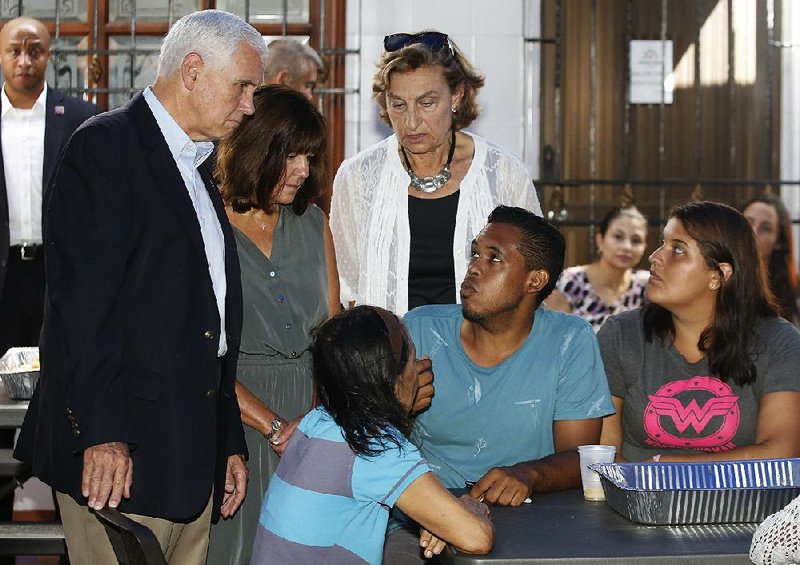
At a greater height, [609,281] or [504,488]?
[609,281]

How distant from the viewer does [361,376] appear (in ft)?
7.36

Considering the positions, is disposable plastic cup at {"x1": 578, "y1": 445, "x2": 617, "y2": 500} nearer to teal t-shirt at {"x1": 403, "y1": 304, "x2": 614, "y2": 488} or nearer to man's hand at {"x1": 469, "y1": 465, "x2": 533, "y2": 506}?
man's hand at {"x1": 469, "y1": 465, "x2": 533, "y2": 506}

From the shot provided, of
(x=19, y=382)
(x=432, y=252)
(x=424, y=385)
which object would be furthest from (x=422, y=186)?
(x=19, y=382)

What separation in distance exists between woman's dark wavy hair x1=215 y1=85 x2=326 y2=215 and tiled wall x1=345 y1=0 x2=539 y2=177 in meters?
3.00

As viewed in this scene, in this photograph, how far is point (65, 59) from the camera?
19.6ft

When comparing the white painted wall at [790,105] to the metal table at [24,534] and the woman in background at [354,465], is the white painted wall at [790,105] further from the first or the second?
the woman in background at [354,465]

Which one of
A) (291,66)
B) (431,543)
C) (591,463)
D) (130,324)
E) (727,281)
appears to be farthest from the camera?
(291,66)

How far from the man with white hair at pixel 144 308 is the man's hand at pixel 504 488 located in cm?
54

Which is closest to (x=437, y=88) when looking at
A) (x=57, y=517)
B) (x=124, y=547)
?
(x=124, y=547)

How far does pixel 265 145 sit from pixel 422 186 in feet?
2.35

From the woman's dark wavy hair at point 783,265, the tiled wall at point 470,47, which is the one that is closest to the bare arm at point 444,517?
the woman's dark wavy hair at point 783,265

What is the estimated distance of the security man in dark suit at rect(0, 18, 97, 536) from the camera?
4.78 meters

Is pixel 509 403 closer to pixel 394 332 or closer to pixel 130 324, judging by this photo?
pixel 394 332

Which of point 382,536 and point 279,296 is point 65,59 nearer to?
point 279,296
